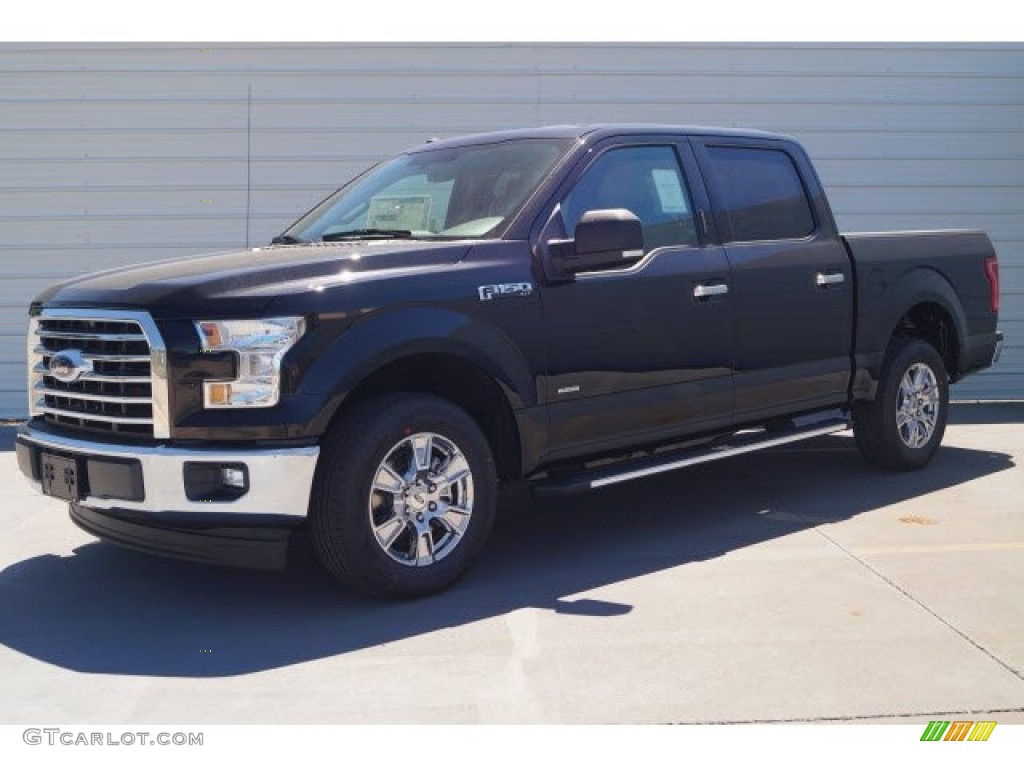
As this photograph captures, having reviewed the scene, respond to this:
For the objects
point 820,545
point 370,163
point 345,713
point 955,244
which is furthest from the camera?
point 370,163

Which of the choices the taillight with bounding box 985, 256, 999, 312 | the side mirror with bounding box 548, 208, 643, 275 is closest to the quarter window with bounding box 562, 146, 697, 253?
the side mirror with bounding box 548, 208, 643, 275

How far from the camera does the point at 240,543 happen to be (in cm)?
437

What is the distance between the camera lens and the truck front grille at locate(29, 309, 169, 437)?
4359 millimetres

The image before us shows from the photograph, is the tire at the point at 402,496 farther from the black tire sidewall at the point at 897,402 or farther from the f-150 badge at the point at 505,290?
the black tire sidewall at the point at 897,402

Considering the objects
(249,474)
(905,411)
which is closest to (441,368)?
(249,474)

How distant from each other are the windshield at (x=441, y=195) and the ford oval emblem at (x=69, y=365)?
1.35 m

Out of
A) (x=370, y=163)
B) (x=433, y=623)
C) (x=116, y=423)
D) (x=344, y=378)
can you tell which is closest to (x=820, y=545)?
(x=433, y=623)

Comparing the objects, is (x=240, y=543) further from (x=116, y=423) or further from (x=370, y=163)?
(x=370, y=163)

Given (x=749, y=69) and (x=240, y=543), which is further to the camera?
(x=749, y=69)

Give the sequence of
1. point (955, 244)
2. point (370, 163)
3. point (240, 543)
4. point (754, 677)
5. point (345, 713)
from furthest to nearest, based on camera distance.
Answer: point (370, 163) → point (955, 244) → point (240, 543) → point (754, 677) → point (345, 713)

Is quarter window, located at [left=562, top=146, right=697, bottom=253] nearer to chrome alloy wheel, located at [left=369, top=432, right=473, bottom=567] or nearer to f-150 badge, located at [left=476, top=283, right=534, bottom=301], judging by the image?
f-150 badge, located at [left=476, top=283, right=534, bottom=301]

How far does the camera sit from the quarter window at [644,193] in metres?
5.35

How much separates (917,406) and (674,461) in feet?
7.54

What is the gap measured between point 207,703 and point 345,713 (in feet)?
1.48
